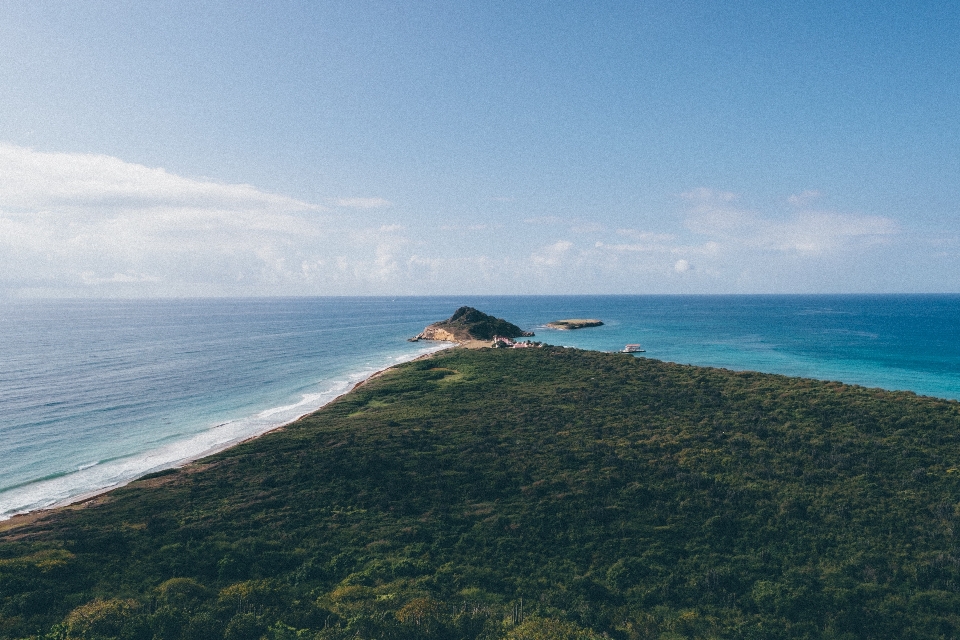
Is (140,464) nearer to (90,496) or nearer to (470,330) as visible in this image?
(90,496)

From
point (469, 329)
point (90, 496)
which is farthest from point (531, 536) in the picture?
point (469, 329)

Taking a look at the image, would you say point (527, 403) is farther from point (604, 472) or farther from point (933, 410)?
point (933, 410)

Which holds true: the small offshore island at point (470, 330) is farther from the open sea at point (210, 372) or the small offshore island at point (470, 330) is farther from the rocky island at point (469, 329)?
the open sea at point (210, 372)

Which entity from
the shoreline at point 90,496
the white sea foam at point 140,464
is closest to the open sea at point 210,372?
the white sea foam at point 140,464

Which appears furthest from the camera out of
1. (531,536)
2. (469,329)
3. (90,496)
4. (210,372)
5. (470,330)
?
(469,329)

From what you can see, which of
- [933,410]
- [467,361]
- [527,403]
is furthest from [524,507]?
[467,361]

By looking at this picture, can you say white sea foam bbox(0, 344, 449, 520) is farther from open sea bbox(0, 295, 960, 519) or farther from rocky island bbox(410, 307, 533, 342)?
rocky island bbox(410, 307, 533, 342)

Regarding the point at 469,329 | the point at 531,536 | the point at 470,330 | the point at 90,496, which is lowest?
the point at 90,496
